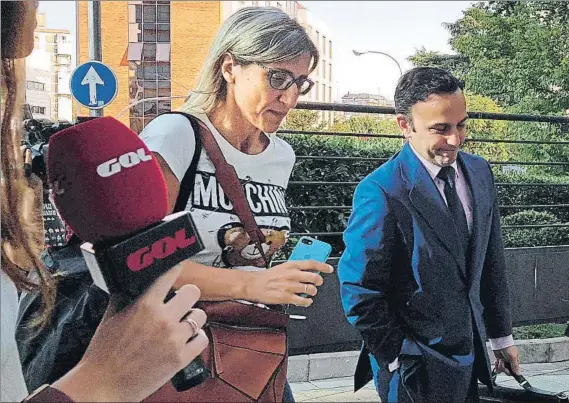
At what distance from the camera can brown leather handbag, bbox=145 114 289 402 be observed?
1.37m

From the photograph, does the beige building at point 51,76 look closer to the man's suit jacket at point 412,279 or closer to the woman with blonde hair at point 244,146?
the woman with blonde hair at point 244,146

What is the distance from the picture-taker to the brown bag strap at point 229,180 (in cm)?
137

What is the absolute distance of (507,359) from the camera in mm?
1768

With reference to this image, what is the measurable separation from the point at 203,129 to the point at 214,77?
0.41ft

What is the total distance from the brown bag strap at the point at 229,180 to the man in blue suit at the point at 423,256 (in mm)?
339

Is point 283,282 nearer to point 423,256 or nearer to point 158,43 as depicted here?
point 423,256

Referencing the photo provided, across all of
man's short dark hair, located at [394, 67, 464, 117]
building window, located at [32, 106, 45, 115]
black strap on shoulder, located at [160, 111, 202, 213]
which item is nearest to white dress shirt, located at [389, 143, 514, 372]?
man's short dark hair, located at [394, 67, 464, 117]

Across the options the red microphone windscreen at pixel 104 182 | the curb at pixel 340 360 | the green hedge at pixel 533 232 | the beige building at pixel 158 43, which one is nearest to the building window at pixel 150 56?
the beige building at pixel 158 43

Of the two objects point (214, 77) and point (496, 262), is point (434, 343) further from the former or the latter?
point (214, 77)

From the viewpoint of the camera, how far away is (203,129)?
4.53 feet

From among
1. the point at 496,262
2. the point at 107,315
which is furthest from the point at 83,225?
the point at 496,262

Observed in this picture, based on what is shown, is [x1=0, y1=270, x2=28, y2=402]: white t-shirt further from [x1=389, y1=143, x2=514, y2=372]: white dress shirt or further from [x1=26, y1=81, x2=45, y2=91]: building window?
[x1=389, y1=143, x2=514, y2=372]: white dress shirt

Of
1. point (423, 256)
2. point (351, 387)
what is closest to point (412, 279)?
point (423, 256)

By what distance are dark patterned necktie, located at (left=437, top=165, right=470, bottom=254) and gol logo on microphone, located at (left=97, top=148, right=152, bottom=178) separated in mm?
944
